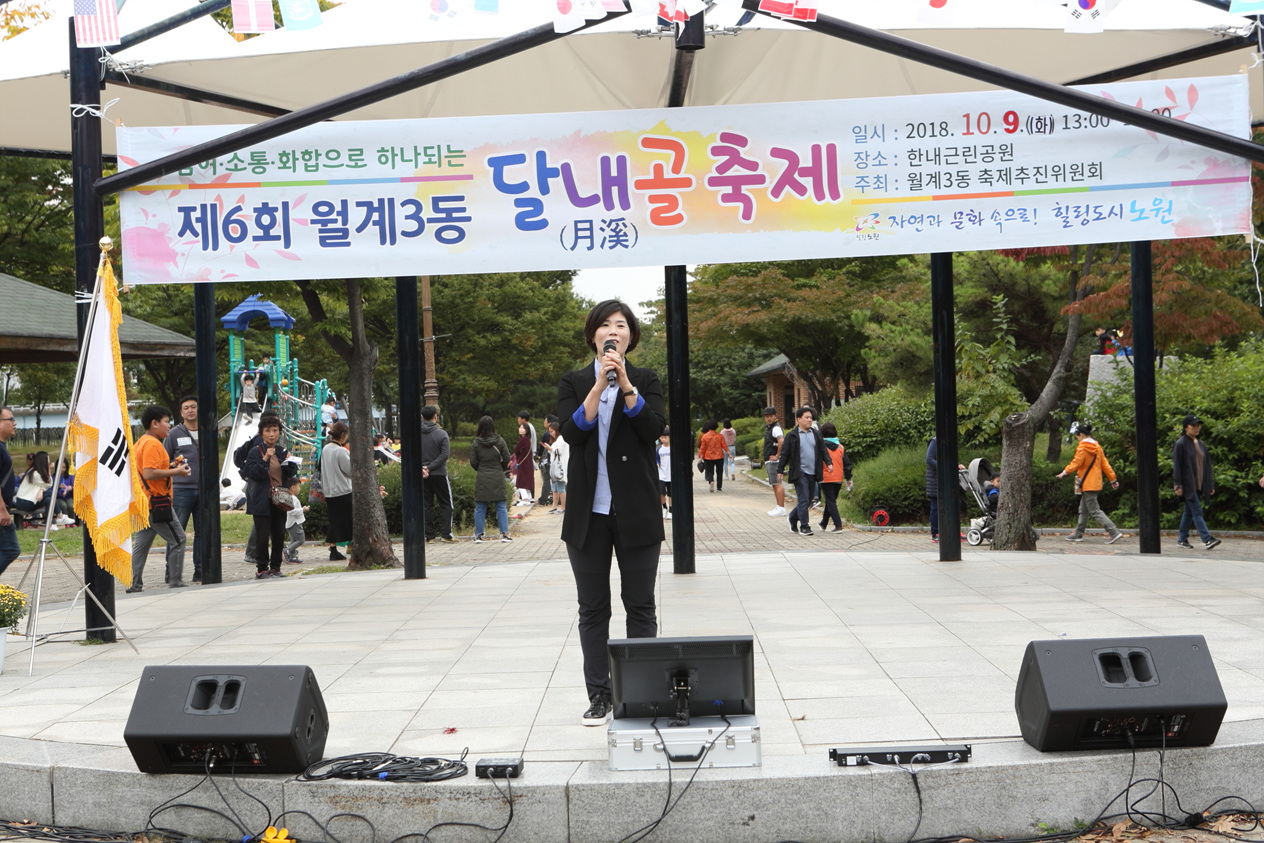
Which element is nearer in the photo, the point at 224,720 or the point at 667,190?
the point at 224,720

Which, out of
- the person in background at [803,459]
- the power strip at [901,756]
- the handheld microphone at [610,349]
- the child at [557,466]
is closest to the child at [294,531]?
the person in background at [803,459]

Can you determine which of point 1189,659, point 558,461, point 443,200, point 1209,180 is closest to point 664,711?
point 1189,659

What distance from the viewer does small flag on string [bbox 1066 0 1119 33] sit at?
629 centimetres

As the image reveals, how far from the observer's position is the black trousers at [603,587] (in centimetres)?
476

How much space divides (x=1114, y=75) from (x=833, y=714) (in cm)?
668

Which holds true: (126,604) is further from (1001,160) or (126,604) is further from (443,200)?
(1001,160)

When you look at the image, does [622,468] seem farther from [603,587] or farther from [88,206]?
[88,206]

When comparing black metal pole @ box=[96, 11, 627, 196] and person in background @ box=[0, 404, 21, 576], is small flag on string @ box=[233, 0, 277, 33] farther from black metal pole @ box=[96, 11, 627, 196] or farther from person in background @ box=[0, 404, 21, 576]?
person in background @ box=[0, 404, 21, 576]

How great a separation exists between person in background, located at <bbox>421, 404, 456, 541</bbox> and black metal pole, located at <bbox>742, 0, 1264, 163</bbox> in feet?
29.3

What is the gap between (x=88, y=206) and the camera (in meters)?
6.97

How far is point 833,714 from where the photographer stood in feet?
16.0

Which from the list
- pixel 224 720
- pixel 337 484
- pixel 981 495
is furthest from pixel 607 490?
pixel 981 495

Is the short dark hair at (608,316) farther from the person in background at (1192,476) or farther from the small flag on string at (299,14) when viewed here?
the person in background at (1192,476)

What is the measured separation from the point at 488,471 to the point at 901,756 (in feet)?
39.2
